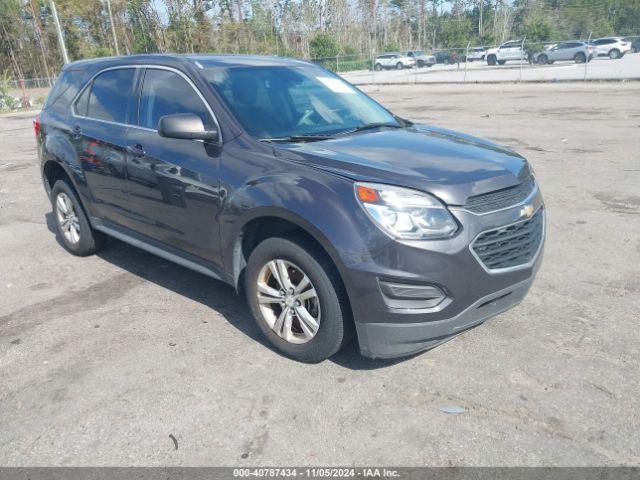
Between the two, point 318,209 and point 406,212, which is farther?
point 318,209

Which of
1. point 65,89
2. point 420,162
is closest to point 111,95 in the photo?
point 65,89

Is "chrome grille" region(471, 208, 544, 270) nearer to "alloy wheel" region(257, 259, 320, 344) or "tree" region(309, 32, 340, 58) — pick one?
"alloy wheel" region(257, 259, 320, 344)

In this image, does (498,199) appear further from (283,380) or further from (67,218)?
(67,218)

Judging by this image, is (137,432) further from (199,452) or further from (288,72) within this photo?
(288,72)

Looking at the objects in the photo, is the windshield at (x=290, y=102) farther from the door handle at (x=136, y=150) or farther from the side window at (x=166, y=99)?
the door handle at (x=136, y=150)

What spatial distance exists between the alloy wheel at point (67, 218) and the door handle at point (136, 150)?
1522 millimetres

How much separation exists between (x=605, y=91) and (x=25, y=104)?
1097 inches

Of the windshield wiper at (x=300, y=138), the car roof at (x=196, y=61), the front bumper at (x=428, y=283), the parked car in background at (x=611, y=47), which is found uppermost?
the car roof at (x=196, y=61)

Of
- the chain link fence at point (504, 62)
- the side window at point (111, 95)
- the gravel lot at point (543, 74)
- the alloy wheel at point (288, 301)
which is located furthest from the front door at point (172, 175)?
the chain link fence at point (504, 62)

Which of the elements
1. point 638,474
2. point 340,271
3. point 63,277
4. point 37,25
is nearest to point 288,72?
point 340,271

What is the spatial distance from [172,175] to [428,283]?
6.58 feet

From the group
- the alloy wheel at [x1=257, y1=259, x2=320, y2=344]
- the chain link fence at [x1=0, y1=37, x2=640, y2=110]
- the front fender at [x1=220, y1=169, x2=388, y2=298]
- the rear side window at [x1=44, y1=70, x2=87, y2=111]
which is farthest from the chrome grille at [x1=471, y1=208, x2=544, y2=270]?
the chain link fence at [x1=0, y1=37, x2=640, y2=110]

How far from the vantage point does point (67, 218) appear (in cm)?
566

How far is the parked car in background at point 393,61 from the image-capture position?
50.8 meters
